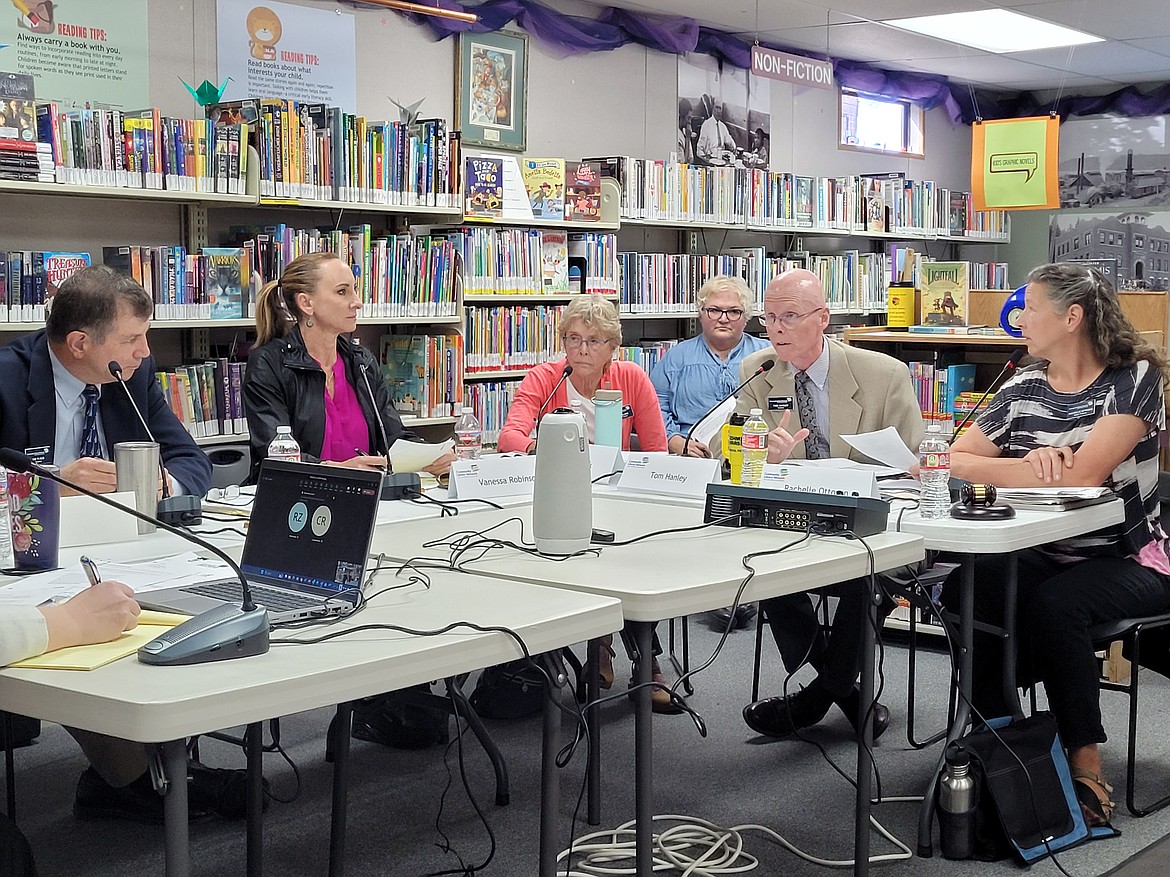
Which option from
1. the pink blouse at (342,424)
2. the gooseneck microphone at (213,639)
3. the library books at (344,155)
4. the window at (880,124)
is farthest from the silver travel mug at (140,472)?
the window at (880,124)

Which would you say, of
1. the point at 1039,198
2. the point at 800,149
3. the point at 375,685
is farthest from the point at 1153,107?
the point at 375,685

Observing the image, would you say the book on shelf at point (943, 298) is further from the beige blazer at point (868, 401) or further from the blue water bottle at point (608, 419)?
the blue water bottle at point (608, 419)

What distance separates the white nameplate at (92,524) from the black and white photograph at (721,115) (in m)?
5.13

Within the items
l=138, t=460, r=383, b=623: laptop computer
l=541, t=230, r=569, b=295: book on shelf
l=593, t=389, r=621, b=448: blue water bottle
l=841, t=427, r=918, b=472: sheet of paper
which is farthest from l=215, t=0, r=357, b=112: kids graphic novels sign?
l=138, t=460, r=383, b=623: laptop computer

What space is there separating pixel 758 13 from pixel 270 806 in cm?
520

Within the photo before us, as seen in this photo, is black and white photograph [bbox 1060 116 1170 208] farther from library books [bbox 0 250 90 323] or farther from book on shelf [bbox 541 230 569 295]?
library books [bbox 0 250 90 323]

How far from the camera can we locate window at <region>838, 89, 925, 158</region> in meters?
8.34

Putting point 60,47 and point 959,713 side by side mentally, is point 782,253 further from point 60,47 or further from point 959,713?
point 959,713

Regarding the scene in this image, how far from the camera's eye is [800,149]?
8016 millimetres

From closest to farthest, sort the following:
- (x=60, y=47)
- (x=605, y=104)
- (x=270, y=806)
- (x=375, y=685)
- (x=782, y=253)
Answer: (x=375, y=685)
(x=270, y=806)
(x=60, y=47)
(x=605, y=104)
(x=782, y=253)

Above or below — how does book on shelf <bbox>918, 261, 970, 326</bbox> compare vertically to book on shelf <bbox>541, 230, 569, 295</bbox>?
below

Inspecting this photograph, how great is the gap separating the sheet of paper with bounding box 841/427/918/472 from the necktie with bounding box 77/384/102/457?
5.91 feet

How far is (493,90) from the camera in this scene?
6.07 metres

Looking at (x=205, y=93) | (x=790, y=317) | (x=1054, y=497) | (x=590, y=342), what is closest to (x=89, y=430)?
(x=590, y=342)
